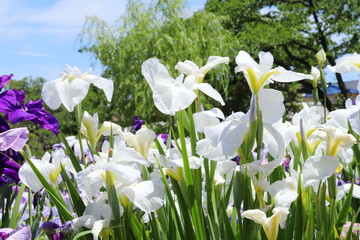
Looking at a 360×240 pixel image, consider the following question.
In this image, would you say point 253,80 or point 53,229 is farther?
point 53,229

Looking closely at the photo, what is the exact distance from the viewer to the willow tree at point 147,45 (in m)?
13.8

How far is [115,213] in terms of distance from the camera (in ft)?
3.22

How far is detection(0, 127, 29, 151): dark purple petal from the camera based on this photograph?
1.13 m

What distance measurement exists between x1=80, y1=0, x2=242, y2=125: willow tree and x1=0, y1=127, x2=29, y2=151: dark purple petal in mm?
12114

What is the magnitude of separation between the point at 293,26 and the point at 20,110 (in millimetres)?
16069

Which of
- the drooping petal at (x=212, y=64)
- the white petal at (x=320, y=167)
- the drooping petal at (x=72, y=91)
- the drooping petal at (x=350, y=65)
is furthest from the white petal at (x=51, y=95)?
the drooping petal at (x=350, y=65)

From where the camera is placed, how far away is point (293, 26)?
16.6m

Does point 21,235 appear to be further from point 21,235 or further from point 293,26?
point 293,26

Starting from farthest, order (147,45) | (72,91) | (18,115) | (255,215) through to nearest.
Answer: (147,45)
(18,115)
(72,91)
(255,215)

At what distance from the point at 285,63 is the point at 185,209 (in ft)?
58.7

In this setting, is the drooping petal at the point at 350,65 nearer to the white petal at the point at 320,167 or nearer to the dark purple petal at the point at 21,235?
the white petal at the point at 320,167

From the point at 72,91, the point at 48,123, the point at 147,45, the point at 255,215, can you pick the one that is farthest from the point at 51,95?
the point at 147,45

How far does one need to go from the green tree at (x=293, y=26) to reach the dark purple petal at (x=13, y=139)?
1461 cm

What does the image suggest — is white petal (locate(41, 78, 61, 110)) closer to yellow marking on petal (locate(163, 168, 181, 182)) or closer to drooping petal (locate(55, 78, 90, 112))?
drooping petal (locate(55, 78, 90, 112))
